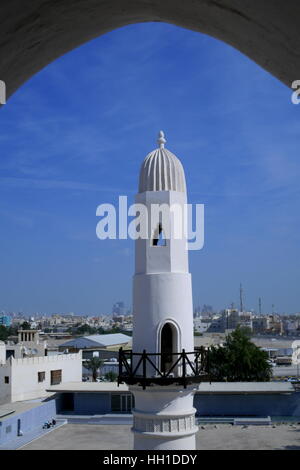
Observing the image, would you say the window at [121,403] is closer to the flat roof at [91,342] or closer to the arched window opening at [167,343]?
the arched window opening at [167,343]

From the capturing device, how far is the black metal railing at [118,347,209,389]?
1242 centimetres

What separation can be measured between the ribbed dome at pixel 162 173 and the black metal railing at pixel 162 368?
438 centimetres

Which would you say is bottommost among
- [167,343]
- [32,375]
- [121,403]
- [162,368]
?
[121,403]

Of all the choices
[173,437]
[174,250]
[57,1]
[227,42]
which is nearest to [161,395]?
[173,437]

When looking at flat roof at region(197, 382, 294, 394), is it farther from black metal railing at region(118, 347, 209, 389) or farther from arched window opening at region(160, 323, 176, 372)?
arched window opening at region(160, 323, 176, 372)

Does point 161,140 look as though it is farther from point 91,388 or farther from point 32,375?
point 32,375

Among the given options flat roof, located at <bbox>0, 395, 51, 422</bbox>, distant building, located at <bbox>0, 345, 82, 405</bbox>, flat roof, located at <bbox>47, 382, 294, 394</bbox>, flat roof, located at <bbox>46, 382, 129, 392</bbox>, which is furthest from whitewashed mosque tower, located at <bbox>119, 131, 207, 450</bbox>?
distant building, located at <bbox>0, 345, 82, 405</bbox>

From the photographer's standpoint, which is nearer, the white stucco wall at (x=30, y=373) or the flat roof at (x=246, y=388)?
the flat roof at (x=246, y=388)

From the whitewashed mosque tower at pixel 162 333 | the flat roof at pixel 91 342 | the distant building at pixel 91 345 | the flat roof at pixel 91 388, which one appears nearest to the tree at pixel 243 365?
the flat roof at pixel 91 388

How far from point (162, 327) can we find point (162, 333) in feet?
1.26

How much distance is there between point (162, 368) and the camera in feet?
41.6

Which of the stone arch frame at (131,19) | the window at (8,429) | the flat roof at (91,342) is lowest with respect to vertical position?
the window at (8,429)

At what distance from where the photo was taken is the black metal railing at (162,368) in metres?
12.4

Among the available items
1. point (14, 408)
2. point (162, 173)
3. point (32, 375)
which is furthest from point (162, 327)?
point (32, 375)
